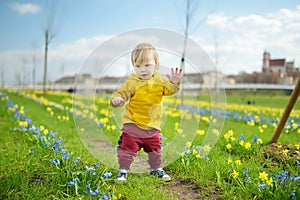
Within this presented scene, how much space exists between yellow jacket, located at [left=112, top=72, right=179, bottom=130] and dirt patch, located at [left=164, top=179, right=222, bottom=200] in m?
0.60

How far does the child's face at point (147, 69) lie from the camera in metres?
2.98

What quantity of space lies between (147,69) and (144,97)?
288mm

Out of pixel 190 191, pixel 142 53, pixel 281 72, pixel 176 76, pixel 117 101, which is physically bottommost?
pixel 190 191

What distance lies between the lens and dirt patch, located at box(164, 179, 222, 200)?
9.15 ft

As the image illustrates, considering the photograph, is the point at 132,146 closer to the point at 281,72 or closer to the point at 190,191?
the point at 190,191

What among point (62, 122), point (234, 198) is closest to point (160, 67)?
point (234, 198)

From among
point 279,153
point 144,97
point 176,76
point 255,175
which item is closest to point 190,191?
point 255,175

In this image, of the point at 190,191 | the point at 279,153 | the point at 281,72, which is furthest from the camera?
the point at 281,72

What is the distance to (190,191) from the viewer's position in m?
2.93

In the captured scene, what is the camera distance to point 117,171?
3.29 meters

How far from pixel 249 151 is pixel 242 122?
416 centimetres

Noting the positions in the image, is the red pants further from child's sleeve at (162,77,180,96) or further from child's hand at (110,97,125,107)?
child's sleeve at (162,77,180,96)

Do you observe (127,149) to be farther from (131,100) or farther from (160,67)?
(160,67)

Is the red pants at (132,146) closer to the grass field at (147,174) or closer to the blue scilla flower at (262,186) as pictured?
the grass field at (147,174)
